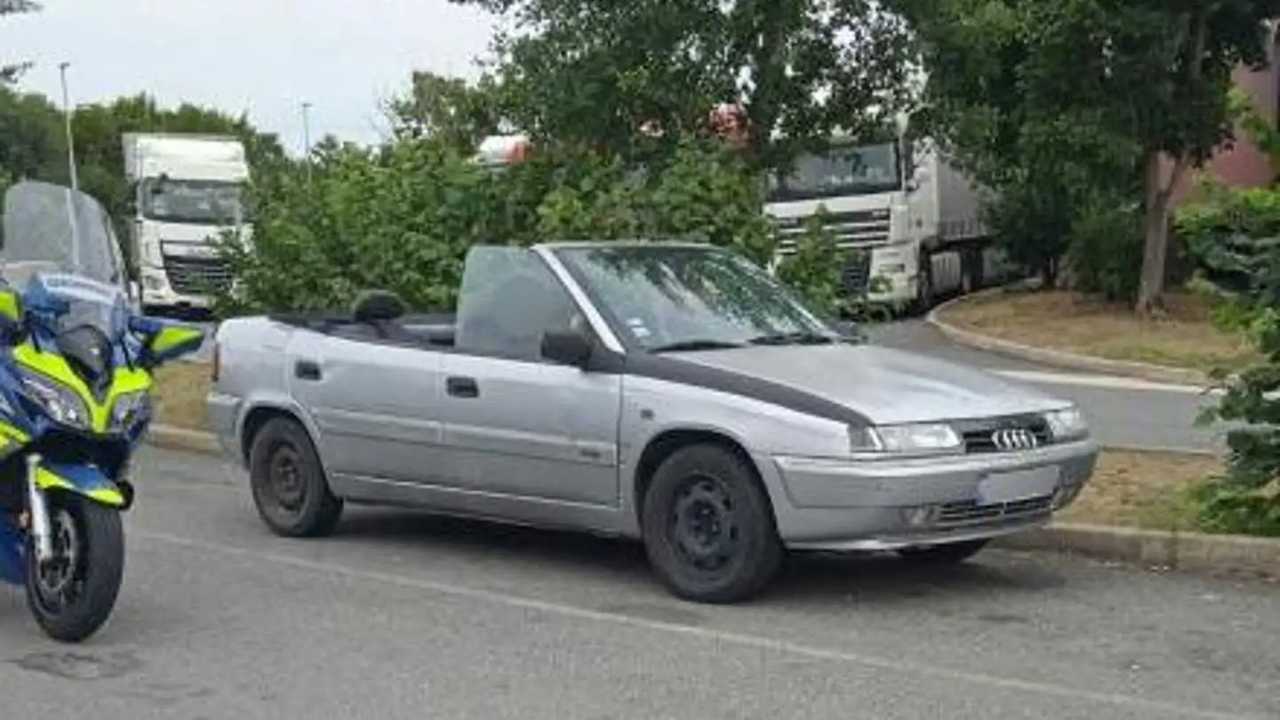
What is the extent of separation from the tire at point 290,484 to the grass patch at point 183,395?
12.4ft

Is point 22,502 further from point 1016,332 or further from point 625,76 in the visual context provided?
point 1016,332

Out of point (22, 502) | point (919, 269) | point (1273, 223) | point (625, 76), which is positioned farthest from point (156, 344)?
point (919, 269)

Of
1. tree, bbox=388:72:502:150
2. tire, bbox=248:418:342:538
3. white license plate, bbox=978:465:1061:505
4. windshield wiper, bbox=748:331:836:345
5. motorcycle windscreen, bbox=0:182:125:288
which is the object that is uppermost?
tree, bbox=388:72:502:150

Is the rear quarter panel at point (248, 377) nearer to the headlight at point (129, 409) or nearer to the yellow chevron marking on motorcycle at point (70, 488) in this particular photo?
the headlight at point (129, 409)

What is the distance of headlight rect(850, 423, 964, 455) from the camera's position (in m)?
7.39

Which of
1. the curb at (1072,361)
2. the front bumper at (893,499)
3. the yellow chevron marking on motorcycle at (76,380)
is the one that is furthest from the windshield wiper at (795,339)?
the curb at (1072,361)

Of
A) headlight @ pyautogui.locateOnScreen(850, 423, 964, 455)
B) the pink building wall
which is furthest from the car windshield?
the pink building wall

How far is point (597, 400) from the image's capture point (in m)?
8.16

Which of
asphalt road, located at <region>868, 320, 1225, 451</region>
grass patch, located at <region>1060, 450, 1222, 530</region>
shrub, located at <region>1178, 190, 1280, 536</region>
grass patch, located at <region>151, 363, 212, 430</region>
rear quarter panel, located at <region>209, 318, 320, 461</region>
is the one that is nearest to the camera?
shrub, located at <region>1178, 190, 1280, 536</region>

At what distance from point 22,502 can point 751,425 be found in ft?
9.45

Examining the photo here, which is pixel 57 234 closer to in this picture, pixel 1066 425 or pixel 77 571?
pixel 77 571

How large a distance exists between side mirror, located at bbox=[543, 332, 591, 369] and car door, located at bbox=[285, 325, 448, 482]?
2.89ft

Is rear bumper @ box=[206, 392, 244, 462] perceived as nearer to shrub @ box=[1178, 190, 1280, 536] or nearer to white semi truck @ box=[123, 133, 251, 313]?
shrub @ box=[1178, 190, 1280, 536]

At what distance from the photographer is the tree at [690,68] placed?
48.6ft
